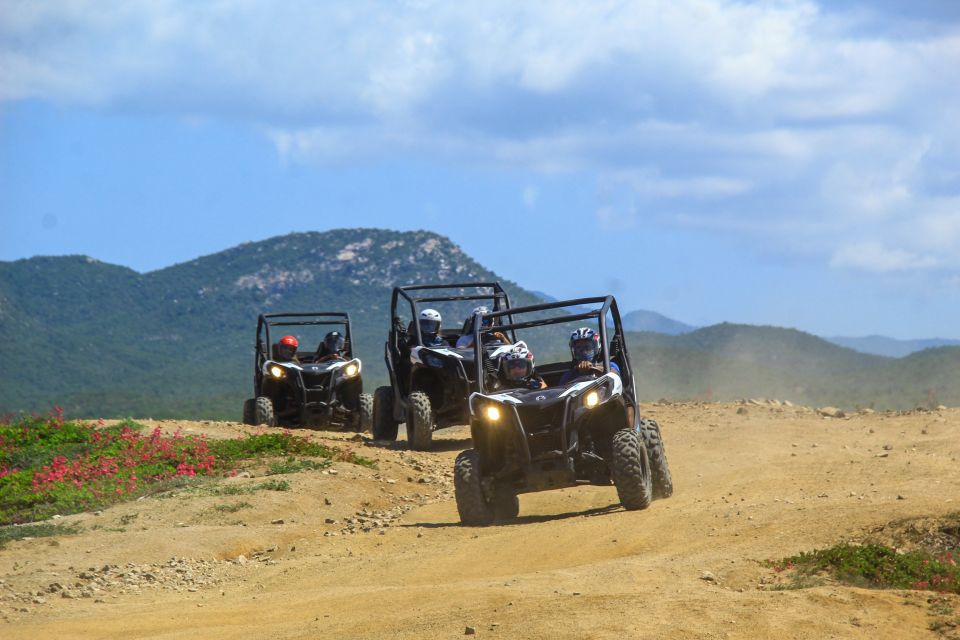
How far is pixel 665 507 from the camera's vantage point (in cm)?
1307

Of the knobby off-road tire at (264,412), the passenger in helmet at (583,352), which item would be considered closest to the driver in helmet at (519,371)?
the passenger in helmet at (583,352)

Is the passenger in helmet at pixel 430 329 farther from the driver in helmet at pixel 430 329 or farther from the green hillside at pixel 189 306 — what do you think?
the green hillside at pixel 189 306

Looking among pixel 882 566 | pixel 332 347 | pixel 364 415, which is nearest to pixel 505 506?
pixel 882 566

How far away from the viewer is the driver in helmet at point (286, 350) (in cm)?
2455

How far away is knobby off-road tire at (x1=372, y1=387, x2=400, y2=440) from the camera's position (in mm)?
22484

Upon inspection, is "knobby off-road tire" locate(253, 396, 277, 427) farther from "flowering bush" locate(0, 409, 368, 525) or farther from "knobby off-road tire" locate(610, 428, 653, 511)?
"knobby off-road tire" locate(610, 428, 653, 511)

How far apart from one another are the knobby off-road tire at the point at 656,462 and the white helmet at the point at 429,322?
25.6 ft

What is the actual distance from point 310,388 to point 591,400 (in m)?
11.9

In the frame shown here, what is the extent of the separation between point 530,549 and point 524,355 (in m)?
2.99

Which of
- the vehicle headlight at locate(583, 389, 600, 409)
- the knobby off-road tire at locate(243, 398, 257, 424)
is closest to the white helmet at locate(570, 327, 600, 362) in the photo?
the vehicle headlight at locate(583, 389, 600, 409)

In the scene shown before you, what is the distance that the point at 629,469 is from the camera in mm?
12797

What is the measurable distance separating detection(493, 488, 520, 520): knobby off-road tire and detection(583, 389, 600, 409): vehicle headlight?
4.04ft

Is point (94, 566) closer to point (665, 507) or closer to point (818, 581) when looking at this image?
point (665, 507)

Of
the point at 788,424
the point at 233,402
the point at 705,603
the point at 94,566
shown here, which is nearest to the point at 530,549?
the point at 705,603
